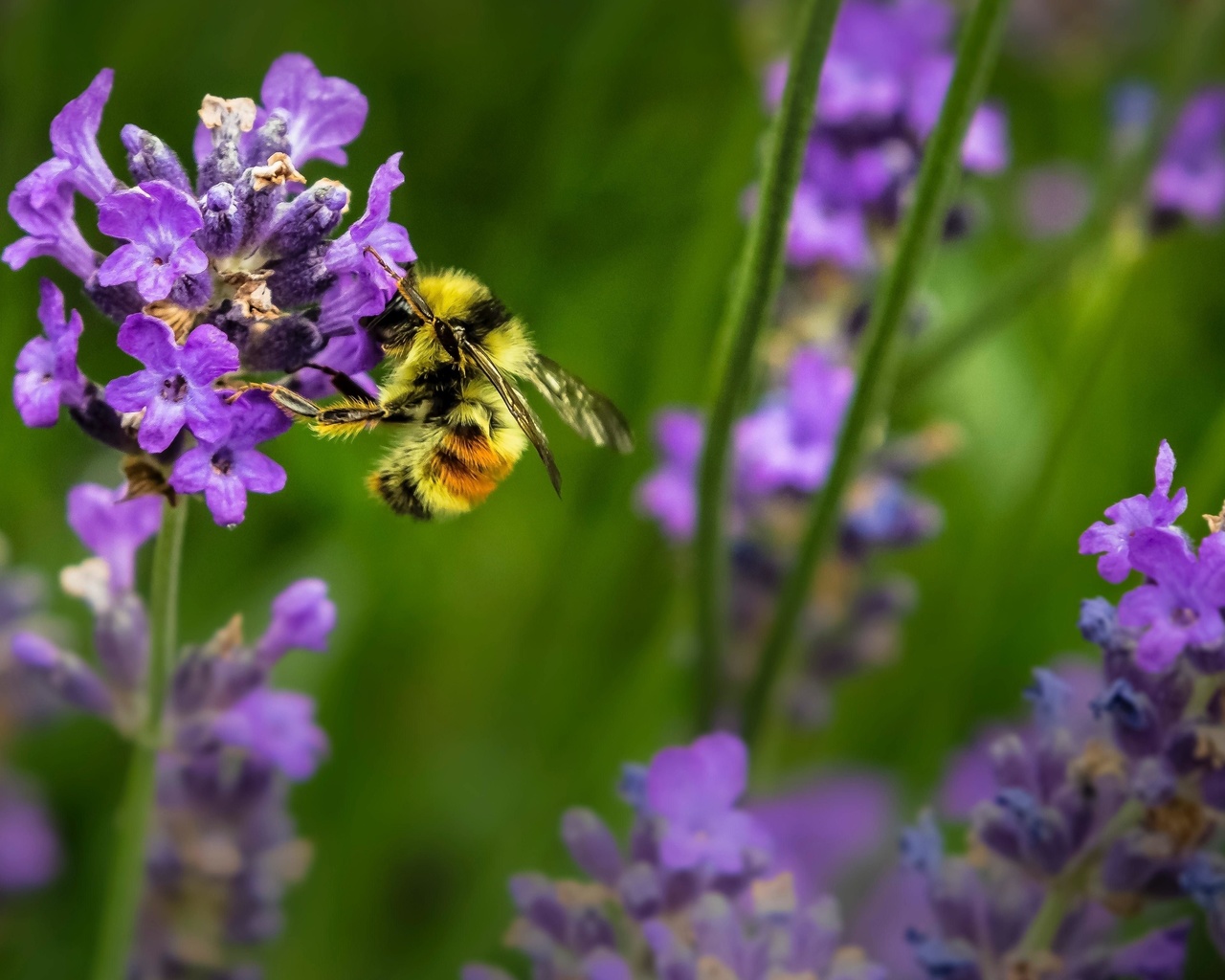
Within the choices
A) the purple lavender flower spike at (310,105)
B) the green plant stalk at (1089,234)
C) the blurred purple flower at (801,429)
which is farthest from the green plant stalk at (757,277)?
the green plant stalk at (1089,234)

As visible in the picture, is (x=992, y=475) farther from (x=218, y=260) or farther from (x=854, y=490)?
(x=218, y=260)

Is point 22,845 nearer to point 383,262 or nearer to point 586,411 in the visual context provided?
point 586,411

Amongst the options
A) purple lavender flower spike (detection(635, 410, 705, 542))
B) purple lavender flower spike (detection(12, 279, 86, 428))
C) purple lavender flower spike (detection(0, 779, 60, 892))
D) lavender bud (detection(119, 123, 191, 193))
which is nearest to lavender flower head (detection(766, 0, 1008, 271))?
purple lavender flower spike (detection(635, 410, 705, 542))

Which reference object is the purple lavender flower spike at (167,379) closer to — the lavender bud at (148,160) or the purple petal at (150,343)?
the purple petal at (150,343)

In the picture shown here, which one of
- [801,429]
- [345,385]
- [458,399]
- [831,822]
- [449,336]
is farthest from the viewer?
[831,822]

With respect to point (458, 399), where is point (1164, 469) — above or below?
below

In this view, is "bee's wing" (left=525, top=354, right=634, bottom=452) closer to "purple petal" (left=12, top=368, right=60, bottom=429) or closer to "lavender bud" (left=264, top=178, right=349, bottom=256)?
"lavender bud" (left=264, top=178, right=349, bottom=256)

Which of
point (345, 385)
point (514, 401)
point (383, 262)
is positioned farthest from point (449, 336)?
point (383, 262)
